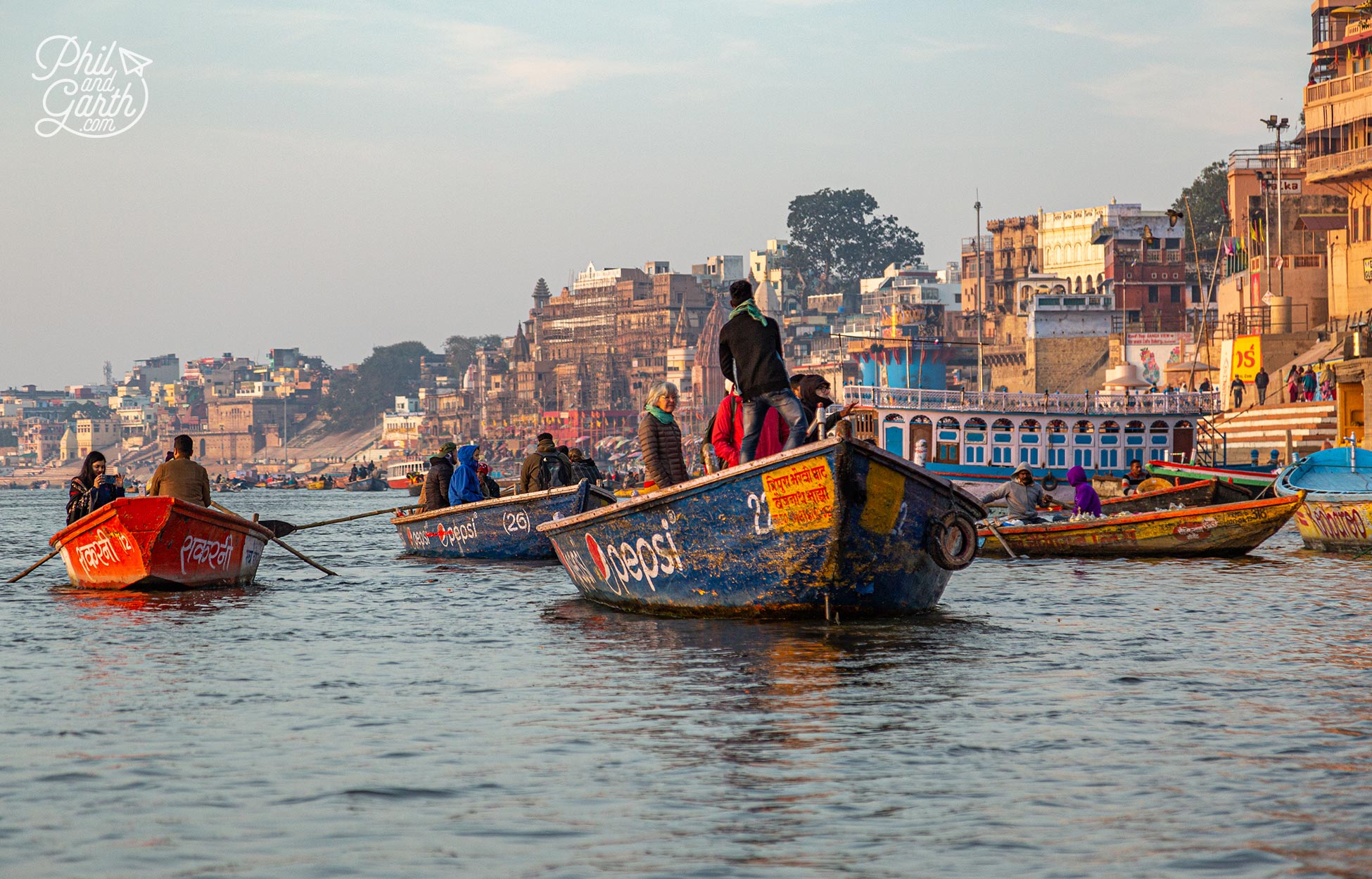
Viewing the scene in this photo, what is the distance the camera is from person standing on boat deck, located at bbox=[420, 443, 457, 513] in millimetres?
26891

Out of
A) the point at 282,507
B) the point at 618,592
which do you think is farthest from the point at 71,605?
the point at 282,507

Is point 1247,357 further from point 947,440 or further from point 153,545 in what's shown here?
point 153,545

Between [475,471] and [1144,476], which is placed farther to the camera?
[1144,476]

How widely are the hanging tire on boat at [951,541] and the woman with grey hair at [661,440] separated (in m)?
2.52

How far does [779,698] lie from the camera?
1018cm

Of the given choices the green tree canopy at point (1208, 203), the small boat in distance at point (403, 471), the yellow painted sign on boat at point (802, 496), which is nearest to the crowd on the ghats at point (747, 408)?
the yellow painted sign on boat at point (802, 496)

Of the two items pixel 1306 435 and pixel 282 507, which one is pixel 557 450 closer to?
pixel 1306 435

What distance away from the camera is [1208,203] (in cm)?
11262

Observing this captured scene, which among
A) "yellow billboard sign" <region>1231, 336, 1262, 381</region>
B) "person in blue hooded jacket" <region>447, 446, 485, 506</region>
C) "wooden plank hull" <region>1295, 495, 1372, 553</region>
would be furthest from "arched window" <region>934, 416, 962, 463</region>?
"person in blue hooded jacket" <region>447, 446, 485, 506</region>

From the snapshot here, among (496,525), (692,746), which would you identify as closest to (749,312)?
(692,746)

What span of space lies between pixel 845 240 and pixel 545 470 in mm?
172282

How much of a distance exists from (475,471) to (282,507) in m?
73.7

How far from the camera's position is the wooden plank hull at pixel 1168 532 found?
23266mm

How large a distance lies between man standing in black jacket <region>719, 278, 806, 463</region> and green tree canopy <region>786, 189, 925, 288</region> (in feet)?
591
